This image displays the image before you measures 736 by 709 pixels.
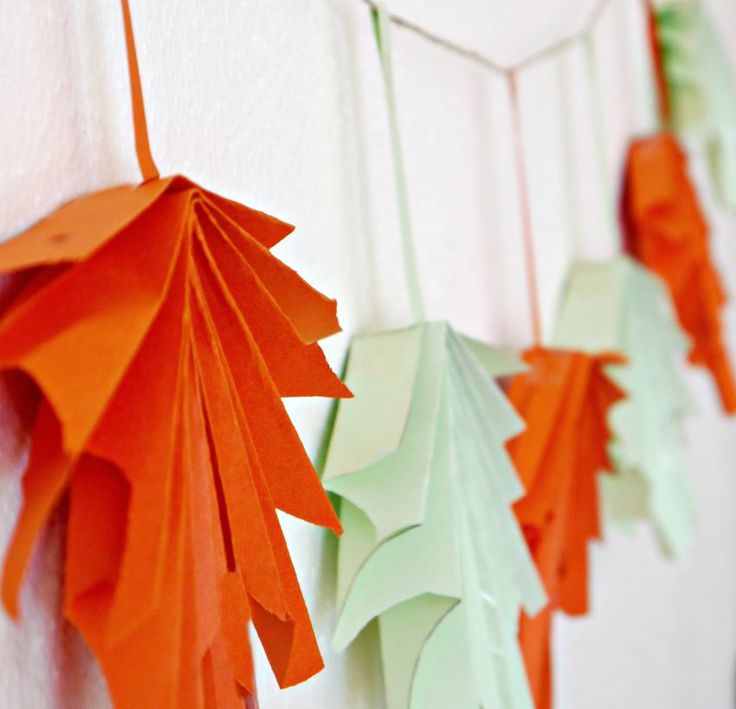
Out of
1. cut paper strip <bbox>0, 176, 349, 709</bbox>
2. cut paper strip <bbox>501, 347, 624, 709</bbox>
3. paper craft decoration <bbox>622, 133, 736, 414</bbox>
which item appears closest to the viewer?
cut paper strip <bbox>0, 176, 349, 709</bbox>

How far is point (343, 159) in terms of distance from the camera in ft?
1.38

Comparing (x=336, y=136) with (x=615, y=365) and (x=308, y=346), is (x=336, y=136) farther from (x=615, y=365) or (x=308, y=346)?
(x=615, y=365)

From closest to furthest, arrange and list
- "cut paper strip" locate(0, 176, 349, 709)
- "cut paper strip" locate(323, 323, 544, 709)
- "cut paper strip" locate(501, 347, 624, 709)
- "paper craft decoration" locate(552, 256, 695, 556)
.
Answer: "cut paper strip" locate(0, 176, 349, 709)
"cut paper strip" locate(323, 323, 544, 709)
"cut paper strip" locate(501, 347, 624, 709)
"paper craft decoration" locate(552, 256, 695, 556)

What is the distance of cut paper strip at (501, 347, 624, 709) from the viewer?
1.62ft

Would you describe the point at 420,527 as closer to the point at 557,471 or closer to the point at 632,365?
the point at 557,471

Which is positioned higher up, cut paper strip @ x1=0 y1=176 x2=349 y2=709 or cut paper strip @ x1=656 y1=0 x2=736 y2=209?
cut paper strip @ x1=656 y1=0 x2=736 y2=209

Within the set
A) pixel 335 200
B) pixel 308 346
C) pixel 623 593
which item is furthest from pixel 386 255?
pixel 623 593

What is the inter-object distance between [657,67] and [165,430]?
2.38ft

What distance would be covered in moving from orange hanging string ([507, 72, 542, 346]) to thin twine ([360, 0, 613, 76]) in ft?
0.07

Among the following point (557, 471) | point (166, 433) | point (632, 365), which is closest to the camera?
point (166, 433)

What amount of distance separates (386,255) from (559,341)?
0.21 meters

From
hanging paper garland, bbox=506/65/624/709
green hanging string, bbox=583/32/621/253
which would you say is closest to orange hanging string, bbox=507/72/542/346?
hanging paper garland, bbox=506/65/624/709

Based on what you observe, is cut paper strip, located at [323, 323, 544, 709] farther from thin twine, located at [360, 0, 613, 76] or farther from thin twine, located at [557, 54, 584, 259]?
thin twine, located at [557, 54, 584, 259]

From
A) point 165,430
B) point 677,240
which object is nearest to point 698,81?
point 677,240
